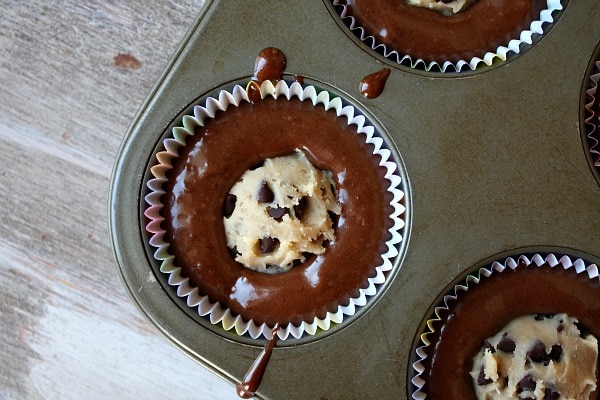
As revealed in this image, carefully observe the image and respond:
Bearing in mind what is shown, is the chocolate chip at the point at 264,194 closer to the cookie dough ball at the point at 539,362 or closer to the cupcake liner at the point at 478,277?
the cupcake liner at the point at 478,277

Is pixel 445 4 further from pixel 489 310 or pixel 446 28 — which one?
pixel 489 310

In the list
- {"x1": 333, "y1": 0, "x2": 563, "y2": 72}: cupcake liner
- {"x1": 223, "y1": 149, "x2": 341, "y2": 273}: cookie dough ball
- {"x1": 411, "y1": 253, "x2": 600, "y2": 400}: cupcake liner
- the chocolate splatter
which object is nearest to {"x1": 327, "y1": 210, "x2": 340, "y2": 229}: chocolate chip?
{"x1": 223, "y1": 149, "x2": 341, "y2": 273}: cookie dough ball

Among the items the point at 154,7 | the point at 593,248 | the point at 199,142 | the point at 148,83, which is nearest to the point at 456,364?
the point at 593,248

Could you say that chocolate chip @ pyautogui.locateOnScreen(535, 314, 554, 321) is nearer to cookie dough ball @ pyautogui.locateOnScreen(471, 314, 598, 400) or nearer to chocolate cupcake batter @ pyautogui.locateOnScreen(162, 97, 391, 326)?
cookie dough ball @ pyautogui.locateOnScreen(471, 314, 598, 400)

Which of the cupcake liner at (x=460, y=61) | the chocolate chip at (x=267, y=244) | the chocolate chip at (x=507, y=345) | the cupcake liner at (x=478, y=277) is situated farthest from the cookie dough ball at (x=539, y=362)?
the cupcake liner at (x=460, y=61)

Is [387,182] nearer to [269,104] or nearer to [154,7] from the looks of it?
[269,104]

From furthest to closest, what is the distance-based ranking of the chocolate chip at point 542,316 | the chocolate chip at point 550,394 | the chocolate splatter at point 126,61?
the chocolate splatter at point 126,61
the chocolate chip at point 542,316
the chocolate chip at point 550,394
